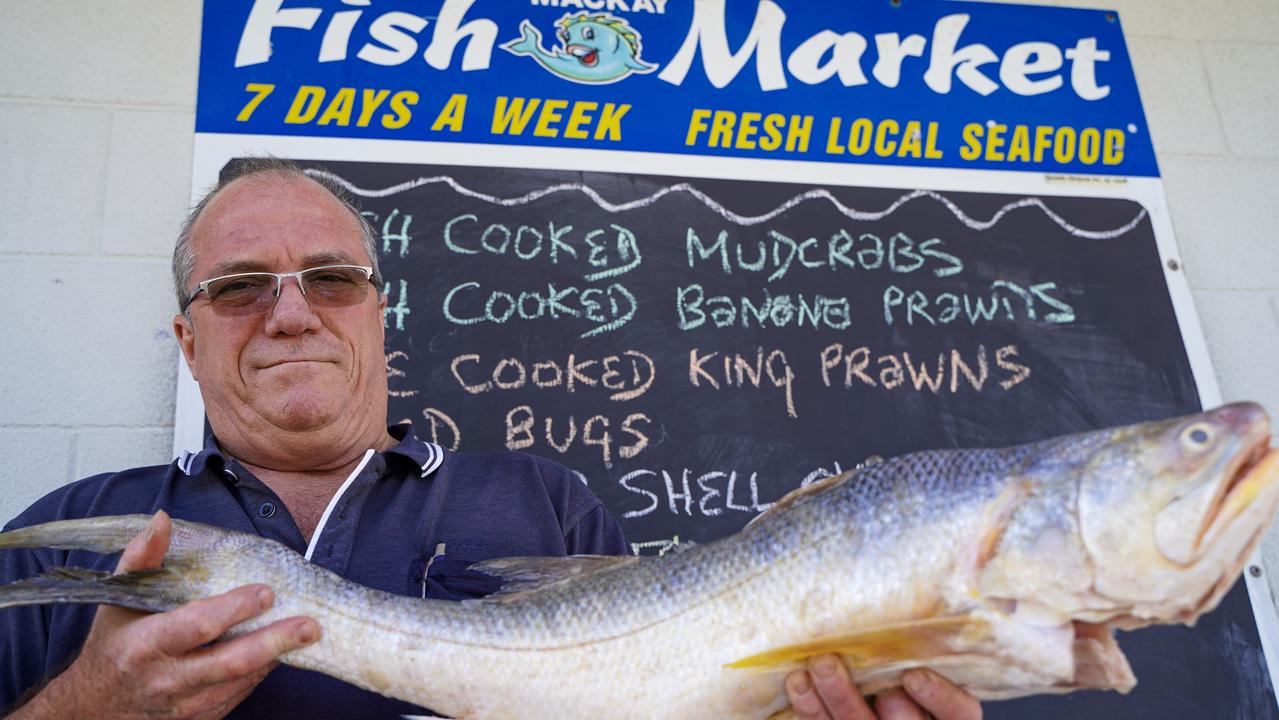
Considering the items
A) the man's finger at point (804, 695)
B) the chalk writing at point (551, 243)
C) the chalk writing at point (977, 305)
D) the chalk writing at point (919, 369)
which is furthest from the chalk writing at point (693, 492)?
the man's finger at point (804, 695)

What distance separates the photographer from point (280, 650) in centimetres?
131

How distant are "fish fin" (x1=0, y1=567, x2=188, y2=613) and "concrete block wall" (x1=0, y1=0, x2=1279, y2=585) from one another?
1.29 m

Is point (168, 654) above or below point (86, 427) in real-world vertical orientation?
below

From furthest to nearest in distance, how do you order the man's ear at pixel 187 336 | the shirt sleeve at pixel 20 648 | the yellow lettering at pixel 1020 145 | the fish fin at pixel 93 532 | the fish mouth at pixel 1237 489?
1. the yellow lettering at pixel 1020 145
2. the man's ear at pixel 187 336
3. the shirt sleeve at pixel 20 648
4. the fish fin at pixel 93 532
5. the fish mouth at pixel 1237 489

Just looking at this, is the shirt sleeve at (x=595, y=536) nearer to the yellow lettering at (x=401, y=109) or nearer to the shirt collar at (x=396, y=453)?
the shirt collar at (x=396, y=453)

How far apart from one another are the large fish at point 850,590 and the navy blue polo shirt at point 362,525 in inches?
14.0

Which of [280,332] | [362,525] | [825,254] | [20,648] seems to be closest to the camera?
[20,648]

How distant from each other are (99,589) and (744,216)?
83.0 inches

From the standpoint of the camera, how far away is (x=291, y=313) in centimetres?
196

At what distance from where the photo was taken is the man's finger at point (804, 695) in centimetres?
132

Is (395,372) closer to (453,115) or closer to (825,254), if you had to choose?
(453,115)

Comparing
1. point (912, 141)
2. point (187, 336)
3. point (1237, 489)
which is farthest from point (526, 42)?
point (1237, 489)

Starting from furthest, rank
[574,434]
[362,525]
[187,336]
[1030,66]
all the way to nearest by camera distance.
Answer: [1030,66]
[574,434]
[187,336]
[362,525]

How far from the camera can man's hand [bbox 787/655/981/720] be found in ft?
4.24
